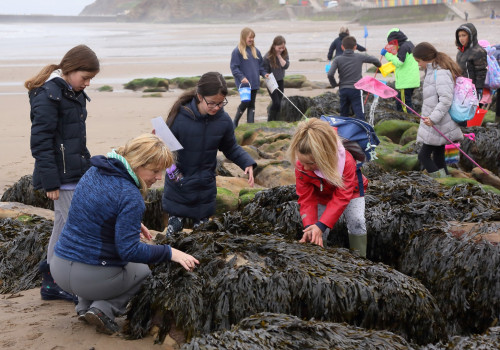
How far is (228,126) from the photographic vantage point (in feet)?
15.7

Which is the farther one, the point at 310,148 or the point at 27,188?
the point at 27,188

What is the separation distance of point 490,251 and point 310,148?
50.8 inches

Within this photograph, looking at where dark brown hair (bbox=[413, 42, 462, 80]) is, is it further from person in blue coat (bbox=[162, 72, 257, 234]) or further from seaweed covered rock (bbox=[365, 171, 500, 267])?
person in blue coat (bbox=[162, 72, 257, 234])

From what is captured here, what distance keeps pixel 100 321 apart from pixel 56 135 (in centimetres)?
135

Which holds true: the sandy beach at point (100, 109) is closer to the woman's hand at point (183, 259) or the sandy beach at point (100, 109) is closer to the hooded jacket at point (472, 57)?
the woman's hand at point (183, 259)

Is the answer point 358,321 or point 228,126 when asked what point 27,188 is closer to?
point 228,126

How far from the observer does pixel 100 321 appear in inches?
137

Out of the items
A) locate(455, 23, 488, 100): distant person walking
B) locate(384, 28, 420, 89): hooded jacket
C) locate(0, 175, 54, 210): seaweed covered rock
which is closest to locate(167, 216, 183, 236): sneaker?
locate(0, 175, 54, 210): seaweed covered rock

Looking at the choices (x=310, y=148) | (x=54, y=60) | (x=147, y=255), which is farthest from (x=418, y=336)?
(x=54, y=60)

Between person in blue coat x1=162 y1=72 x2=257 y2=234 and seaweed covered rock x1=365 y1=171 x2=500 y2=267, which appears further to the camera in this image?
seaweed covered rock x1=365 y1=171 x2=500 y2=267

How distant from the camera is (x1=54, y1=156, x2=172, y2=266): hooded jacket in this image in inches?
133

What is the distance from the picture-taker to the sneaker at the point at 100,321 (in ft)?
11.4

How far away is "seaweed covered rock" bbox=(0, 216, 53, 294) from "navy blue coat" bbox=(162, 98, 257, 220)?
A: 110 centimetres

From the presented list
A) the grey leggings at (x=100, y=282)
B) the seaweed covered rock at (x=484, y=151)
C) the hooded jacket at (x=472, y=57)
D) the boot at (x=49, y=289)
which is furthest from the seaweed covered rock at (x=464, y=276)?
the hooded jacket at (x=472, y=57)
